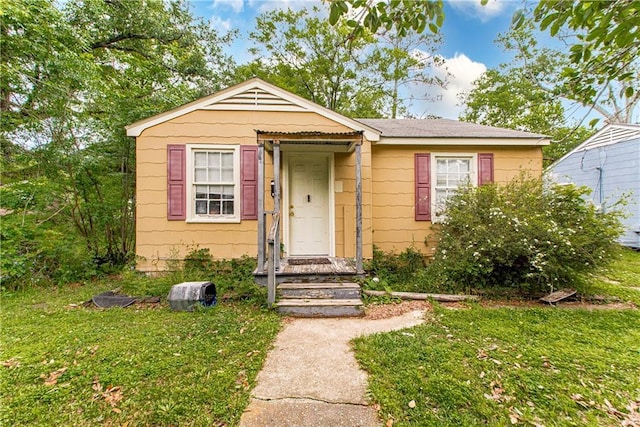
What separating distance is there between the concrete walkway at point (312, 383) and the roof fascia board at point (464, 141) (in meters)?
3.90

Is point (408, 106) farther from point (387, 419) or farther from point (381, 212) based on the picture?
point (387, 419)

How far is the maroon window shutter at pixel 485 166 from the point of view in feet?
20.3

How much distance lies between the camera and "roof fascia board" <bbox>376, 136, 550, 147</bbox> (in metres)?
5.99

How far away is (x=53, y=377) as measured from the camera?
249 centimetres

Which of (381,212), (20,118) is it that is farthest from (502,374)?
(20,118)

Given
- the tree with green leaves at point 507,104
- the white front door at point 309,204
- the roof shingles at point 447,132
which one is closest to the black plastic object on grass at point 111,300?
the white front door at point 309,204

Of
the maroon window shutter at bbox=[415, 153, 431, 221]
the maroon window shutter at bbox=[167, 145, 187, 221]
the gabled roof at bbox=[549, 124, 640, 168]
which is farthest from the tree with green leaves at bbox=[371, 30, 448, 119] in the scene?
the maroon window shutter at bbox=[167, 145, 187, 221]

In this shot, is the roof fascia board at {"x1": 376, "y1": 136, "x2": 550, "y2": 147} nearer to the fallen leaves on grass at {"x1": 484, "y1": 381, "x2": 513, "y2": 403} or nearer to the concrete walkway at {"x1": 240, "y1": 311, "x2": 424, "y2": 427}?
the concrete walkway at {"x1": 240, "y1": 311, "x2": 424, "y2": 427}

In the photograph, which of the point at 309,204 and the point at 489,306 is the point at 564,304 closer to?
the point at 489,306

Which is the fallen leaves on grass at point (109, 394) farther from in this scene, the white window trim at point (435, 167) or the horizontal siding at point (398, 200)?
the white window trim at point (435, 167)

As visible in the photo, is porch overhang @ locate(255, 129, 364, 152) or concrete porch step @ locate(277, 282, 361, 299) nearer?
Result: concrete porch step @ locate(277, 282, 361, 299)

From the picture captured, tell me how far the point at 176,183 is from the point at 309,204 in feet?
9.06

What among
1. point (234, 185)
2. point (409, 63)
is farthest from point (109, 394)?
point (409, 63)

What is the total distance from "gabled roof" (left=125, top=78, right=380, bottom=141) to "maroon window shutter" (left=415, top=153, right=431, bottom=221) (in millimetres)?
1237
